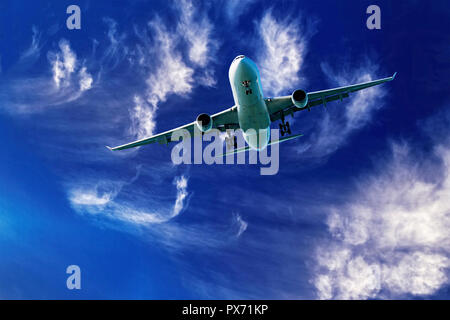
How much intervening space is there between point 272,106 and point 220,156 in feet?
26.6

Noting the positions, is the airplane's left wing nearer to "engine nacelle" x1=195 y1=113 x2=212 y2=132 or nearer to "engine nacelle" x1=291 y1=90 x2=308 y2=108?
"engine nacelle" x1=195 y1=113 x2=212 y2=132

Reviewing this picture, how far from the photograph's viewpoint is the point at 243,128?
38.5 m

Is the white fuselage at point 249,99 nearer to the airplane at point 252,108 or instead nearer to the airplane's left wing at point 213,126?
the airplane at point 252,108

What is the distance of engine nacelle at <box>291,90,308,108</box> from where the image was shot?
118ft

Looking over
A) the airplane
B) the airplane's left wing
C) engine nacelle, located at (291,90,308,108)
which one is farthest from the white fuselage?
engine nacelle, located at (291,90,308,108)

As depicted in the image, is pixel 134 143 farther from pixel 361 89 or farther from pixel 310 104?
pixel 361 89

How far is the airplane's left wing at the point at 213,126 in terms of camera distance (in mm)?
39987

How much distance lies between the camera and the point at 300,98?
36000 millimetres

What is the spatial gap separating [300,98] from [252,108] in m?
4.95

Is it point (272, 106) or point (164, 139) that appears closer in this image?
point (272, 106)

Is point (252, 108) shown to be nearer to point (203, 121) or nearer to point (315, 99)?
point (203, 121)

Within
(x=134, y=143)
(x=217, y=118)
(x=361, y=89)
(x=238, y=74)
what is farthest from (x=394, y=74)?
(x=134, y=143)

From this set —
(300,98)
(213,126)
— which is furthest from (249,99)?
(213,126)

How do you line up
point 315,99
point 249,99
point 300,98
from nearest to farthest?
1. point 249,99
2. point 300,98
3. point 315,99
